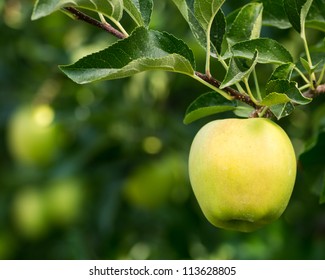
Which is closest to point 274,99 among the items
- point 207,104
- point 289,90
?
point 289,90

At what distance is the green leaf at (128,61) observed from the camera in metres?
0.87

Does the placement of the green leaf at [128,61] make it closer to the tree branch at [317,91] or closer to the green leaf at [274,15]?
the tree branch at [317,91]

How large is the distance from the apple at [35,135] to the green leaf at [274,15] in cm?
132

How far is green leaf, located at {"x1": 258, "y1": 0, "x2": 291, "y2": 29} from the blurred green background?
2.78 ft

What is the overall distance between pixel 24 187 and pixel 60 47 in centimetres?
50

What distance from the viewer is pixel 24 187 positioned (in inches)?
102

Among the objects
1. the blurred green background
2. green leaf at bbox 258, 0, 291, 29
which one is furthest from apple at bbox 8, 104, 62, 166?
green leaf at bbox 258, 0, 291, 29

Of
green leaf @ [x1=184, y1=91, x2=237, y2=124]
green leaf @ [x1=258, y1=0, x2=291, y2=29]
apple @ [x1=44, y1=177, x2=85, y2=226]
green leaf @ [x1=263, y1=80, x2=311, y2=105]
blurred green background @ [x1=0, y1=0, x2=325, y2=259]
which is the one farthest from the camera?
apple @ [x1=44, y1=177, x2=85, y2=226]

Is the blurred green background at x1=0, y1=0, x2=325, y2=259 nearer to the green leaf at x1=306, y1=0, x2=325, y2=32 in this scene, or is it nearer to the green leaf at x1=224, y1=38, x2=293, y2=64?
the green leaf at x1=306, y1=0, x2=325, y2=32

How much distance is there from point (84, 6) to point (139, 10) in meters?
0.10

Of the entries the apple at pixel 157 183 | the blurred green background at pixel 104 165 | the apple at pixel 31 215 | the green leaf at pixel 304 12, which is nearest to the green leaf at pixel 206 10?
the green leaf at pixel 304 12

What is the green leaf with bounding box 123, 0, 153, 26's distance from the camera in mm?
913

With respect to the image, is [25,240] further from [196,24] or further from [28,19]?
[196,24]

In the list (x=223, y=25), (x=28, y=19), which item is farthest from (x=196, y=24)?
(x=28, y=19)
